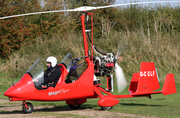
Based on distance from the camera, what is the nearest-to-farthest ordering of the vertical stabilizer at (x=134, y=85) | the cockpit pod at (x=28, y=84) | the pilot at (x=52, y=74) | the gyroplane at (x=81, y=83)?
1. the cockpit pod at (x=28, y=84)
2. the gyroplane at (x=81, y=83)
3. the pilot at (x=52, y=74)
4. the vertical stabilizer at (x=134, y=85)

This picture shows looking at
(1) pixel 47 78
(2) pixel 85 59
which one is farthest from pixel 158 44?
(1) pixel 47 78

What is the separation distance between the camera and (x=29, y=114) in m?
8.10

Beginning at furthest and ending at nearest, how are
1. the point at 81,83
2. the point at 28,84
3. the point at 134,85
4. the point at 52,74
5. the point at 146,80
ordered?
the point at 134,85
the point at 146,80
the point at 81,83
the point at 52,74
the point at 28,84

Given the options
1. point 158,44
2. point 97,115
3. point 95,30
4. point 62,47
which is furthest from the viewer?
point 95,30

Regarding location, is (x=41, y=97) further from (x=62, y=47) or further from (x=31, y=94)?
(x=62, y=47)

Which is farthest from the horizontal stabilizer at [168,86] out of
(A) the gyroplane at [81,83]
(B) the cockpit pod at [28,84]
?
(B) the cockpit pod at [28,84]

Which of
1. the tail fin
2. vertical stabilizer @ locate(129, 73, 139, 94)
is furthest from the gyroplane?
vertical stabilizer @ locate(129, 73, 139, 94)

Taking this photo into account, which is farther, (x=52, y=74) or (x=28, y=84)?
(x=52, y=74)

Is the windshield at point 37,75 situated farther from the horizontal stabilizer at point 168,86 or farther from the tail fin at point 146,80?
the horizontal stabilizer at point 168,86

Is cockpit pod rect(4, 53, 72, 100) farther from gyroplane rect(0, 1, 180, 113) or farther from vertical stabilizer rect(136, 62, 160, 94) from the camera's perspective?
vertical stabilizer rect(136, 62, 160, 94)

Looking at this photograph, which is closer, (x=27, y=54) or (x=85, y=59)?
(x=85, y=59)

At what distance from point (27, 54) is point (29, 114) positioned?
1504cm

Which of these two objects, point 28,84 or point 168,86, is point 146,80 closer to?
point 168,86

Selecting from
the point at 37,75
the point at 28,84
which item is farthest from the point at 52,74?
the point at 28,84
